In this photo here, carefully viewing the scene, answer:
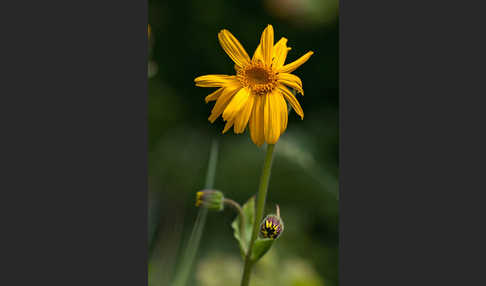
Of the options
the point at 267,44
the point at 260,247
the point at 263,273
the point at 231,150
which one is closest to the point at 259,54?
the point at 267,44

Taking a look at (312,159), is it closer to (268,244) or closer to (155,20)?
(268,244)

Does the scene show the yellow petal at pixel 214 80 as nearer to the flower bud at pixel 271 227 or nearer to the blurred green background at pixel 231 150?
the blurred green background at pixel 231 150

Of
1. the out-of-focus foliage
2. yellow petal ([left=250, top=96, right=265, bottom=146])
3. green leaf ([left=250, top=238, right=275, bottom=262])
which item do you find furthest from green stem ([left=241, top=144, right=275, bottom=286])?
the out-of-focus foliage

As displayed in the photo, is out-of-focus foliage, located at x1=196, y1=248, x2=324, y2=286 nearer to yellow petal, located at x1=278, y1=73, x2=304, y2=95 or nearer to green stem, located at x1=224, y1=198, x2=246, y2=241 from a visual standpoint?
green stem, located at x1=224, y1=198, x2=246, y2=241

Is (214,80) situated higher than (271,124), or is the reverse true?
(214,80)

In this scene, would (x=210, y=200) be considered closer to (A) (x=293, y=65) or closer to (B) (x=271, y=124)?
(B) (x=271, y=124)

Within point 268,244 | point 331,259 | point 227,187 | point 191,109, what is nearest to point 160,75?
point 191,109

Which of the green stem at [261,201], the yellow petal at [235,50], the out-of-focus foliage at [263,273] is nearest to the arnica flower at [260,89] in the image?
the yellow petal at [235,50]
